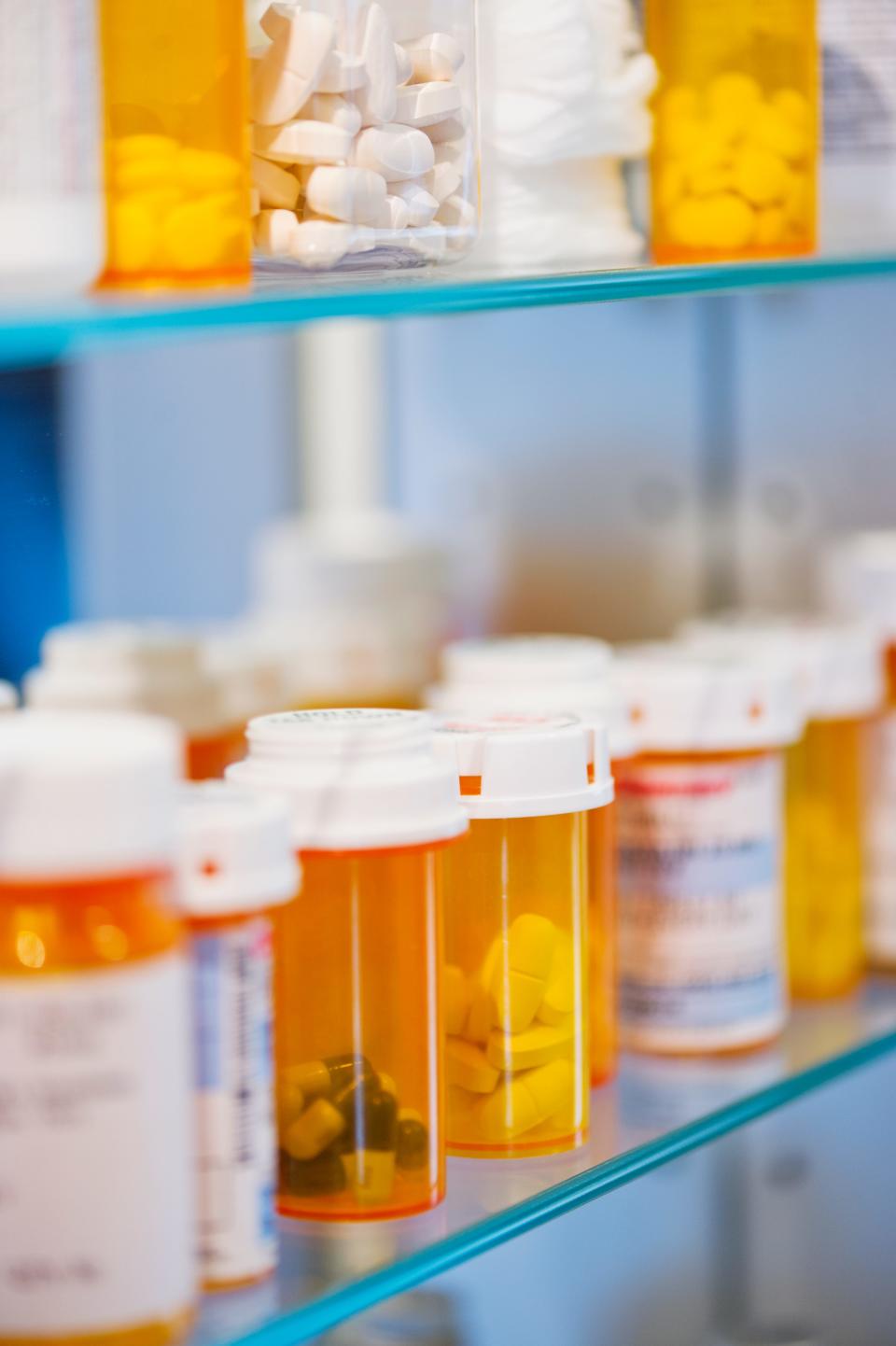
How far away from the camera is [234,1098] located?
547mm

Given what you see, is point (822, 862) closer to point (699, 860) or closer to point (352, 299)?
point (699, 860)

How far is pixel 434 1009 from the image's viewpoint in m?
0.62

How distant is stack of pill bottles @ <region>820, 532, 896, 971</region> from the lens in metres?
0.91

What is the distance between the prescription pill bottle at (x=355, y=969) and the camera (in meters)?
0.60

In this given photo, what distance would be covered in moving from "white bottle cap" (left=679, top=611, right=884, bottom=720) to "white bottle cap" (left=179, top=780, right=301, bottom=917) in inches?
14.3

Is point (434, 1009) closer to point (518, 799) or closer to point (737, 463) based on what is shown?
point (518, 799)

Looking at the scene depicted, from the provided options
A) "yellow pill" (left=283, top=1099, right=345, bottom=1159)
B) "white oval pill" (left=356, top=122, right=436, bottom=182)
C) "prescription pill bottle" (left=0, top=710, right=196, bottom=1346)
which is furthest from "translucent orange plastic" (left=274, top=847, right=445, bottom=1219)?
"white oval pill" (left=356, top=122, right=436, bottom=182)

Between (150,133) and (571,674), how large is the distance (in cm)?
31

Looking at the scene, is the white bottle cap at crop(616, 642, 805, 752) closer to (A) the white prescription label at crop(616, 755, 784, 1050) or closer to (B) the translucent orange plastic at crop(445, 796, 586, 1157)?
(A) the white prescription label at crop(616, 755, 784, 1050)

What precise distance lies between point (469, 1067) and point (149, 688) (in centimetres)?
27

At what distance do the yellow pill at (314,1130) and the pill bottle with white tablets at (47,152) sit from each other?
0.25m

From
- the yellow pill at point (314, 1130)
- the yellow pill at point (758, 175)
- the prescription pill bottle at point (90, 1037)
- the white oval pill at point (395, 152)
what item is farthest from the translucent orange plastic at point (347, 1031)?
the yellow pill at point (758, 175)

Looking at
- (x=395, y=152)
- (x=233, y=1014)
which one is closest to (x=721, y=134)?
(x=395, y=152)

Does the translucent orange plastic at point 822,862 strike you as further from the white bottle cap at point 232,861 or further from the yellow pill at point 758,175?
the white bottle cap at point 232,861
